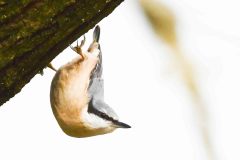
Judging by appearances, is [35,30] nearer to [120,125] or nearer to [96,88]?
[96,88]

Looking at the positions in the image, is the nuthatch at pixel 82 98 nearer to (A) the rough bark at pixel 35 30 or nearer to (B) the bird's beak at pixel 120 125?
(B) the bird's beak at pixel 120 125

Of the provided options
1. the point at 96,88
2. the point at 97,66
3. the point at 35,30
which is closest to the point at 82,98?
the point at 96,88

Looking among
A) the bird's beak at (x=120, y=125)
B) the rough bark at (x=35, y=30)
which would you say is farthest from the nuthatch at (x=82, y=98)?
the rough bark at (x=35, y=30)

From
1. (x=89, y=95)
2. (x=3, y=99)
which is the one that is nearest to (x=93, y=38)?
(x=89, y=95)

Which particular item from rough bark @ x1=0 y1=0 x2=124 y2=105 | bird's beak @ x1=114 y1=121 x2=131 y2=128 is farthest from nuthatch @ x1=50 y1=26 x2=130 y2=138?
rough bark @ x1=0 y1=0 x2=124 y2=105

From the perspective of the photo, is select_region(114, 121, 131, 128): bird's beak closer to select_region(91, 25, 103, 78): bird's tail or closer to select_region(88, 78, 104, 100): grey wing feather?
select_region(88, 78, 104, 100): grey wing feather

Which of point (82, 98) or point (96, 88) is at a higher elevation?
point (96, 88)
